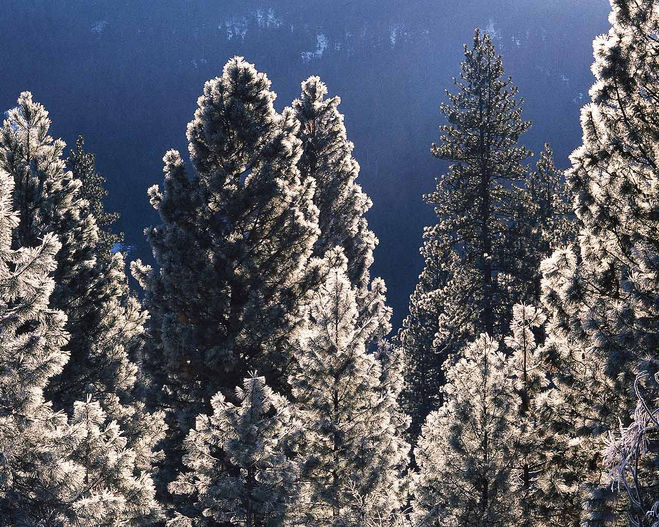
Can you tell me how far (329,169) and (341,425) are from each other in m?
10.9

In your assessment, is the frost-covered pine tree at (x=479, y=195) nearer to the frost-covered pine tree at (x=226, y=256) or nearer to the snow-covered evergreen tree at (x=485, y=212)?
the snow-covered evergreen tree at (x=485, y=212)

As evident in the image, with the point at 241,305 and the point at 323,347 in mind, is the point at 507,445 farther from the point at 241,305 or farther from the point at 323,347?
the point at 241,305

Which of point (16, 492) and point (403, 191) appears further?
point (403, 191)

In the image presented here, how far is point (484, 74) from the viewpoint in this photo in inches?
867

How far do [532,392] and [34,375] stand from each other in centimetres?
856

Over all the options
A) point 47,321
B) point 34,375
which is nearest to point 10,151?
point 47,321

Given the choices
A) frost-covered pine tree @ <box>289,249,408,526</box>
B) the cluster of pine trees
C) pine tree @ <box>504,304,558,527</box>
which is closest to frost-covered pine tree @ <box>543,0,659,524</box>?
the cluster of pine trees

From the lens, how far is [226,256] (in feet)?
42.4

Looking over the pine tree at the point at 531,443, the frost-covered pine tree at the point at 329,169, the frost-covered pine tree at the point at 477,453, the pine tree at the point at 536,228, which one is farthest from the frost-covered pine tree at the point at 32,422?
the pine tree at the point at 536,228

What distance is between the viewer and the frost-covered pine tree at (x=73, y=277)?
13.4 m

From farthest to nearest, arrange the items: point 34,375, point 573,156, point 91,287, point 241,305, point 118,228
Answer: point 118,228, point 91,287, point 241,305, point 573,156, point 34,375

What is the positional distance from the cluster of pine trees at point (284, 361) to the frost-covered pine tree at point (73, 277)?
2.2 inches

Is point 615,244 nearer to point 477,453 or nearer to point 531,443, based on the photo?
point 531,443

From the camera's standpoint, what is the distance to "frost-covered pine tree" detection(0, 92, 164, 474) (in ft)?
43.8
